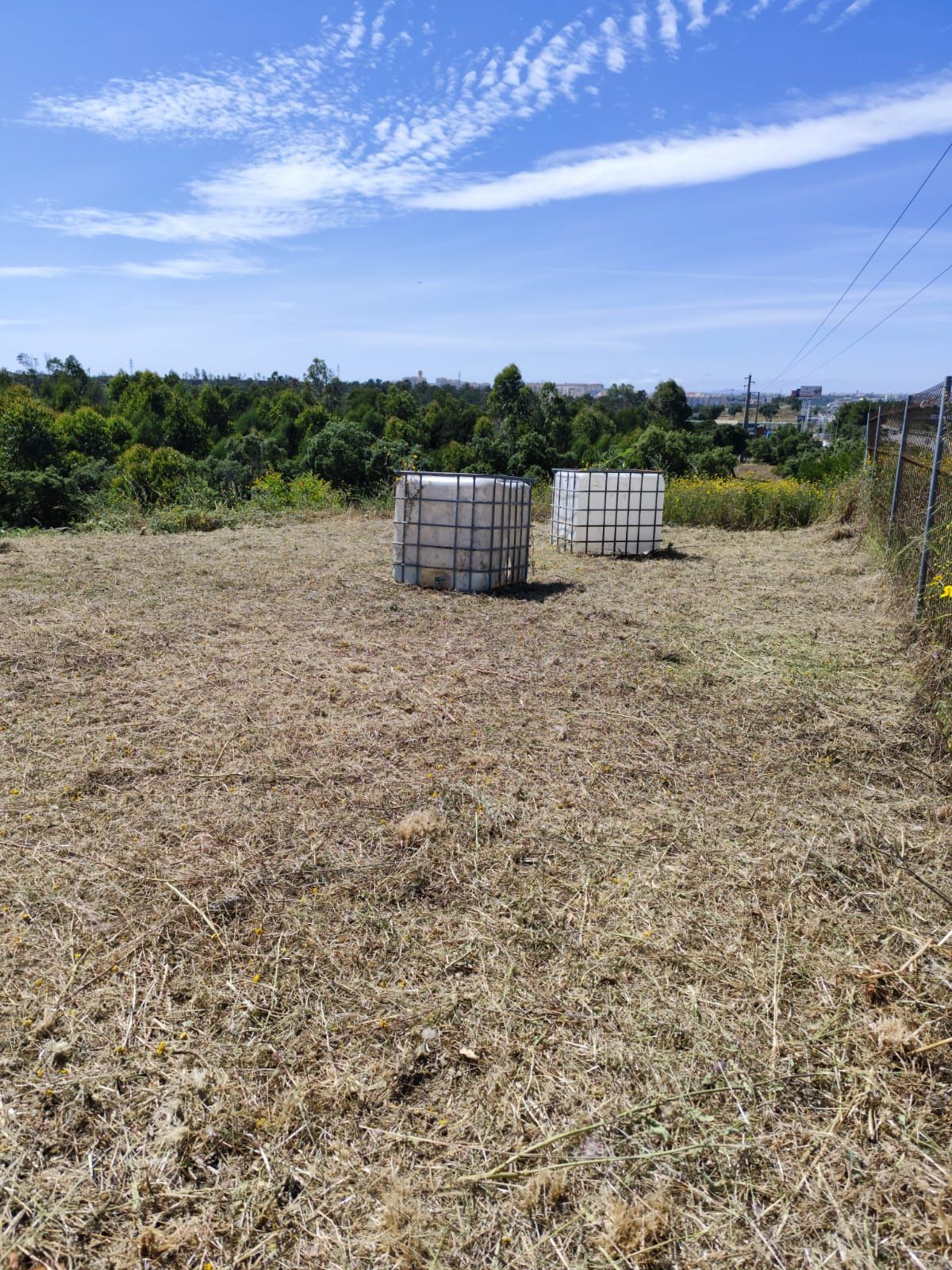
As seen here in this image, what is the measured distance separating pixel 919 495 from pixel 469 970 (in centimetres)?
682

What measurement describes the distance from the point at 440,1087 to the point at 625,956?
0.77 metres

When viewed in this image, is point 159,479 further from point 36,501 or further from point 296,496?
point 296,496

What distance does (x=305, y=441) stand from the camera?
32188 millimetres

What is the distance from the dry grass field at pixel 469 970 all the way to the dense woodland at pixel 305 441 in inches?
416

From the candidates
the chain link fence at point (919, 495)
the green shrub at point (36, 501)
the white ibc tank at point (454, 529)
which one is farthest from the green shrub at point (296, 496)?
the chain link fence at point (919, 495)

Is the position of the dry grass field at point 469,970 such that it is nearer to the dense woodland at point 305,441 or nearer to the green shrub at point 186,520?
the green shrub at point 186,520

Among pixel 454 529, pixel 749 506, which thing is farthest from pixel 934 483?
pixel 749 506

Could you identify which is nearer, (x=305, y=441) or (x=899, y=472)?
(x=899, y=472)

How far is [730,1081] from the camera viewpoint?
2.21 meters

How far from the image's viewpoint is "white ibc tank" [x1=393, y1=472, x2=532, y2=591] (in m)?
7.95

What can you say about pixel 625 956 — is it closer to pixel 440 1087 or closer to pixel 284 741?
pixel 440 1087

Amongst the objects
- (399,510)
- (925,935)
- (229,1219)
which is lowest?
(229,1219)

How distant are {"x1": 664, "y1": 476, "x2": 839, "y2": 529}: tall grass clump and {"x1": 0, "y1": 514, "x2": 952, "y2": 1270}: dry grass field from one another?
979cm

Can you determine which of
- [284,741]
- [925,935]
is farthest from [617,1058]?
[284,741]
